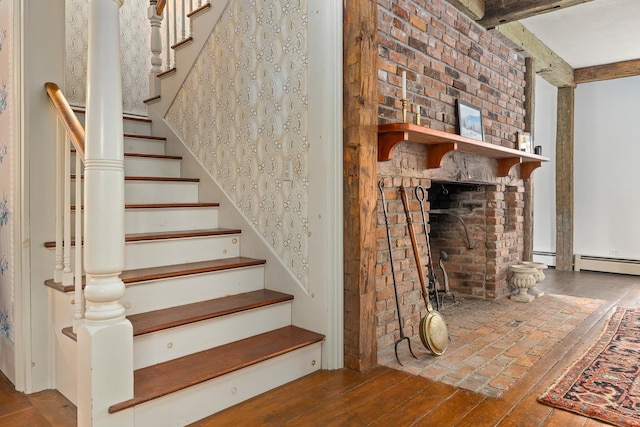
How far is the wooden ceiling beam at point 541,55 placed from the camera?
3.95m

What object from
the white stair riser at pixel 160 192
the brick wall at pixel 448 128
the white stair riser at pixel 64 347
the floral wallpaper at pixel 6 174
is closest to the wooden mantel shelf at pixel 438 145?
the brick wall at pixel 448 128

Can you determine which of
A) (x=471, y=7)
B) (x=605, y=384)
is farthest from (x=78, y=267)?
(x=471, y=7)

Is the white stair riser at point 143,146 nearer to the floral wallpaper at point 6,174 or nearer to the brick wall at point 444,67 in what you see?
the floral wallpaper at point 6,174

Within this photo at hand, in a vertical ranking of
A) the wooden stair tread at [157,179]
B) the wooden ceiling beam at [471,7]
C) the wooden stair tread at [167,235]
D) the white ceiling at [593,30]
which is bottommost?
the wooden stair tread at [167,235]

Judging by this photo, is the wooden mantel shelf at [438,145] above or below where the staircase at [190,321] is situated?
above

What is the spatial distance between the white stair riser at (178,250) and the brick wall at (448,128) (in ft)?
3.23

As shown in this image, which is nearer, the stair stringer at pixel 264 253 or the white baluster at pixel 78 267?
the white baluster at pixel 78 267

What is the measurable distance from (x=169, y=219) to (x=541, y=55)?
4.05 meters

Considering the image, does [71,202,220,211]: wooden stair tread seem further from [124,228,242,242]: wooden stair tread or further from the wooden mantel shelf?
the wooden mantel shelf

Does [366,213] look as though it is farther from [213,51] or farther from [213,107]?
[213,51]

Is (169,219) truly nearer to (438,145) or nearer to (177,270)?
(177,270)

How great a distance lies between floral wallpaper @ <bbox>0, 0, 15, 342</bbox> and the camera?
2.07 metres

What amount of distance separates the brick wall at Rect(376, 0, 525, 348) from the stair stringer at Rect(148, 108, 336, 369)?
38 cm

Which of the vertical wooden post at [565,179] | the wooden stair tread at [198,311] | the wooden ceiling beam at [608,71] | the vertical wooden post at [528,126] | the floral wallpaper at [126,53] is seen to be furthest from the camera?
the vertical wooden post at [565,179]
